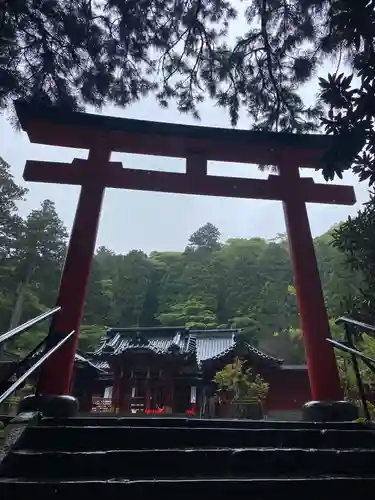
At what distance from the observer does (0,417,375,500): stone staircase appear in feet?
7.09

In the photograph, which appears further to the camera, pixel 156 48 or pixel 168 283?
pixel 168 283

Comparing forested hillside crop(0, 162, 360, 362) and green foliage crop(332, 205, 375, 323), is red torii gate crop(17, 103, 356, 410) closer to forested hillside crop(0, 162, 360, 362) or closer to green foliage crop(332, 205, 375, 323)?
green foliage crop(332, 205, 375, 323)

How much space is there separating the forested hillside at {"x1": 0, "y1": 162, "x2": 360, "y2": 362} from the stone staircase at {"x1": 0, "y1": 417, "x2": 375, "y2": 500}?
54.4 feet

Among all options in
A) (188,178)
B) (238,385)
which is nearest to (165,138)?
(188,178)

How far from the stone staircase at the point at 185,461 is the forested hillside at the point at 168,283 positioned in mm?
16586

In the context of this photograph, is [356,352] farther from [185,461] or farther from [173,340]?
[173,340]

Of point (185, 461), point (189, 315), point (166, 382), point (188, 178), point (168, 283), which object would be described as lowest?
point (185, 461)

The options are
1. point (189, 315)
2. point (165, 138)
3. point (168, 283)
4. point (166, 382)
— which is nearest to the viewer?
point (165, 138)

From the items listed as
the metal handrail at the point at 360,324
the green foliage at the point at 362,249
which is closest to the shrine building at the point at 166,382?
the metal handrail at the point at 360,324

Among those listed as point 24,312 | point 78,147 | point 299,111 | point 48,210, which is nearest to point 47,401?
point 78,147

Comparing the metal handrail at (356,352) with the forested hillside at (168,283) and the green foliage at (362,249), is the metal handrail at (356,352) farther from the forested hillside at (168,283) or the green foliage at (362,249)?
the forested hillside at (168,283)

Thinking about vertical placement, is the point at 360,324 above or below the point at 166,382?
below

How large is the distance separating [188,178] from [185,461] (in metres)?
3.99

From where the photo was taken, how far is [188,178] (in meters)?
5.77
